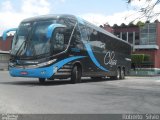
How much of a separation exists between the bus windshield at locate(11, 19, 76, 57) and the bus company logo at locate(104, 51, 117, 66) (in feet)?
23.1

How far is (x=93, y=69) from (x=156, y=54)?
4224cm

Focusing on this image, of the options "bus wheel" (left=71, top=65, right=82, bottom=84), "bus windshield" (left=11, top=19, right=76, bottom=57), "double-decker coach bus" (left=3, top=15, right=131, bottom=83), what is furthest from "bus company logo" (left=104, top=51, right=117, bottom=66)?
"bus windshield" (left=11, top=19, right=76, bottom=57)

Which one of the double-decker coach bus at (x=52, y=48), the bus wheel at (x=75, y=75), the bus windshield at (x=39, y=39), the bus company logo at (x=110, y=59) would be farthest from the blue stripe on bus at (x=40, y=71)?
the bus company logo at (x=110, y=59)

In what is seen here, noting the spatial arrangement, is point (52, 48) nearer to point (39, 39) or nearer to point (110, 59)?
point (39, 39)

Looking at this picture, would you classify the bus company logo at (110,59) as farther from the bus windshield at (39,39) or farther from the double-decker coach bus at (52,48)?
the bus windshield at (39,39)

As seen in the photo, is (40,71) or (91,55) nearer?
(40,71)

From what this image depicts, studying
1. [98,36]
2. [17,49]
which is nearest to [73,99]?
[17,49]

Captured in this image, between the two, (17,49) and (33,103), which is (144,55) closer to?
(17,49)

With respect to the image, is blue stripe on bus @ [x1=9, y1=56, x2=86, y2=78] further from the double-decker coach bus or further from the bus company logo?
the bus company logo

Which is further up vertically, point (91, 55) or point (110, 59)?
point (91, 55)

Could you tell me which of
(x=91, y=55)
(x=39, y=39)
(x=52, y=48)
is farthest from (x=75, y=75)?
(x=39, y=39)

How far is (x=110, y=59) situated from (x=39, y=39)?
9.88 m

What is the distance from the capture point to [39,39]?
Answer: 62.1ft

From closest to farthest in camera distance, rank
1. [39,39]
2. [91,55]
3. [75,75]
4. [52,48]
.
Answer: [52,48] < [39,39] < [75,75] < [91,55]
